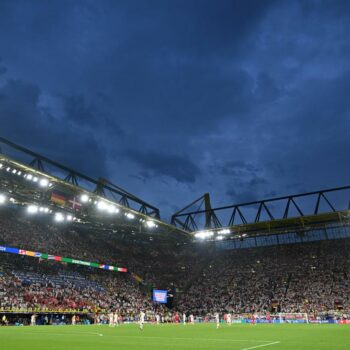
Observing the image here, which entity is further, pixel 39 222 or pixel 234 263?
pixel 234 263

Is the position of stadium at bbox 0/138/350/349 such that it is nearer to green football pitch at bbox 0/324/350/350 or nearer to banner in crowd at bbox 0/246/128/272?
banner in crowd at bbox 0/246/128/272

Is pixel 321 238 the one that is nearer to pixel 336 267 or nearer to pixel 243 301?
pixel 336 267

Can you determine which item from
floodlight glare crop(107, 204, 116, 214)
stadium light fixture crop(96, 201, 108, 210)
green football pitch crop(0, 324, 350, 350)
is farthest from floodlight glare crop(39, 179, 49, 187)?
green football pitch crop(0, 324, 350, 350)

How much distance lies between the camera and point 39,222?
63750 millimetres

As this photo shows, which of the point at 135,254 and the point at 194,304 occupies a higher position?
the point at 135,254

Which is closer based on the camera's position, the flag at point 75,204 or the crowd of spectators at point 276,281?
the flag at point 75,204

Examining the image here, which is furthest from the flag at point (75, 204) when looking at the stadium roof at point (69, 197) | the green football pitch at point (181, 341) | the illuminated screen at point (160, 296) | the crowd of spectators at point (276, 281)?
the crowd of spectators at point (276, 281)

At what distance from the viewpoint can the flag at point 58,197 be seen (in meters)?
45.0

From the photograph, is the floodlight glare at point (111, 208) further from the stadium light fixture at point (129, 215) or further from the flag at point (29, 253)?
the flag at point (29, 253)

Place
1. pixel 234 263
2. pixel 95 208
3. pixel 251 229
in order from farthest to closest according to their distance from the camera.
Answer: pixel 234 263 → pixel 251 229 → pixel 95 208

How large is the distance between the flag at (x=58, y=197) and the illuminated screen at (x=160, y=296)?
97.1 ft

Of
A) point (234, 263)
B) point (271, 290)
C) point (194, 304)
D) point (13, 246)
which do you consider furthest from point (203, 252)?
point (13, 246)

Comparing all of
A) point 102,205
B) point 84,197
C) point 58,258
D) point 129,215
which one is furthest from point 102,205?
point 58,258

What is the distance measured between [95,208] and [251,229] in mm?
30626
